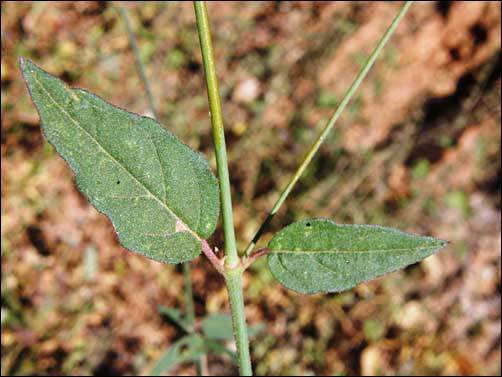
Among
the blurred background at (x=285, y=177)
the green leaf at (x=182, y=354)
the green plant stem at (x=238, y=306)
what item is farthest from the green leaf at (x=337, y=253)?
the blurred background at (x=285, y=177)

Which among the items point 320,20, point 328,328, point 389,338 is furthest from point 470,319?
point 320,20

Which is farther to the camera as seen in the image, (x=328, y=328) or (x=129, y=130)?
(x=328, y=328)

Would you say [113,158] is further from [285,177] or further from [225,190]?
[285,177]

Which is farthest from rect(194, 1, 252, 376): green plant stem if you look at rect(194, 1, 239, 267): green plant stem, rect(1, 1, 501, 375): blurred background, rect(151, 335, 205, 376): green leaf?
rect(1, 1, 501, 375): blurred background

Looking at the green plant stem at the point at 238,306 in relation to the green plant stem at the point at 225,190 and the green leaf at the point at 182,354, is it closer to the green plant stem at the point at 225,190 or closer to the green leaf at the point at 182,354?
the green plant stem at the point at 225,190

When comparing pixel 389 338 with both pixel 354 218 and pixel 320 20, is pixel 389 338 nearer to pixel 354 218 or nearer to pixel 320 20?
pixel 354 218

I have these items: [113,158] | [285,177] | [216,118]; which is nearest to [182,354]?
[113,158]
